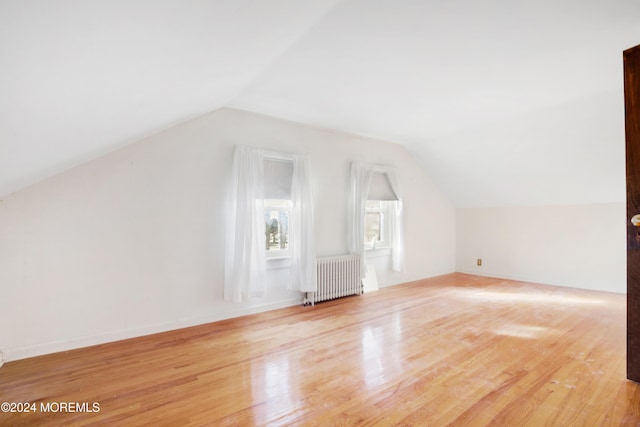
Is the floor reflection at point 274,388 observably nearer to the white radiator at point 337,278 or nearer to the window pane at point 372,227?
the white radiator at point 337,278

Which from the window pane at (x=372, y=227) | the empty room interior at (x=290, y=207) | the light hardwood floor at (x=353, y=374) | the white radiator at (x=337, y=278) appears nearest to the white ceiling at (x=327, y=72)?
the empty room interior at (x=290, y=207)

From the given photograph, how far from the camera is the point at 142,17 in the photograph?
1.23 m

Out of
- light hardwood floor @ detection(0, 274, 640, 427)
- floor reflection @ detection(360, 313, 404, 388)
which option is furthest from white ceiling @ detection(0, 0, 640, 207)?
floor reflection @ detection(360, 313, 404, 388)

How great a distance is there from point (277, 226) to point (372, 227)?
6.71 ft

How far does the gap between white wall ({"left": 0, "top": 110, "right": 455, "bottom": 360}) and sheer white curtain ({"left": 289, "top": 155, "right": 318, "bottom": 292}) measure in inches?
10.2

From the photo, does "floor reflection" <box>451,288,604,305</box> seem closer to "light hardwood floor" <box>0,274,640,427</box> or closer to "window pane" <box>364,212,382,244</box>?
→ "light hardwood floor" <box>0,274,640,427</box>

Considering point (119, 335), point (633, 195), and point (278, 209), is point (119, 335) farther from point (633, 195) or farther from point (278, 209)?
point (633, 195)

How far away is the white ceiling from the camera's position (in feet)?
4.14

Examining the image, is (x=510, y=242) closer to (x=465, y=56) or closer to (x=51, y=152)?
(x=465, y=56)

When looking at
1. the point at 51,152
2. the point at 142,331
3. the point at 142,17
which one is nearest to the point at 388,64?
the point at 142,17

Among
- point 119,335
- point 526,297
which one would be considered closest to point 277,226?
point 119,335

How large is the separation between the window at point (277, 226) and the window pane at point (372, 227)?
1673 mm

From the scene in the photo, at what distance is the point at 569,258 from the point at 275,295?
5.22m

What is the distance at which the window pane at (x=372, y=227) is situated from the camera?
5379 millimetres
